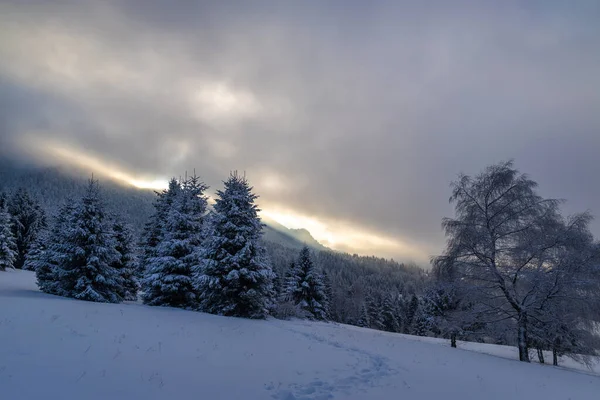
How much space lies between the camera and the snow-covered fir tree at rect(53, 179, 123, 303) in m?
20.4

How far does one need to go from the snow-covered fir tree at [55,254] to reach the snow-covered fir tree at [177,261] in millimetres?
5803

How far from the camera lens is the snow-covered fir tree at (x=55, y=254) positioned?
20.9 m

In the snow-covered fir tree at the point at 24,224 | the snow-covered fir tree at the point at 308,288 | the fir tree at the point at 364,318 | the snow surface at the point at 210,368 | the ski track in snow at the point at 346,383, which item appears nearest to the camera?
the snow surface at the point at 210,368

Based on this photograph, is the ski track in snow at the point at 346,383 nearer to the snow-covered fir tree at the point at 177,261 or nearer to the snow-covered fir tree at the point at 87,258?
the snow-covered fir tree at the point at 177,261

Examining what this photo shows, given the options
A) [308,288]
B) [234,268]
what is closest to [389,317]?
[308,288]

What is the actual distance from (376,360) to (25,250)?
218 ft

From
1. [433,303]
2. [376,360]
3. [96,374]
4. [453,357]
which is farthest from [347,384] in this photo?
[433,303]

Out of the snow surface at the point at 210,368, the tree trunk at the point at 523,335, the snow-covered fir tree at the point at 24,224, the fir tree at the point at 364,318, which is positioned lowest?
the fir tree at the point at 364,318

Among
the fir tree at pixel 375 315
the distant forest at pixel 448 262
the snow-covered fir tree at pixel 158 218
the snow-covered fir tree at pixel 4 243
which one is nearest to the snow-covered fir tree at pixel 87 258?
the distant forest at pixel 448 262

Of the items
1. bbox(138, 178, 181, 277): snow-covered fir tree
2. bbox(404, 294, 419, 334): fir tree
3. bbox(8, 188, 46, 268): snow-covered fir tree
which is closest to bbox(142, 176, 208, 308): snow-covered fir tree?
bbox(138, 178, 181, 277): snow-covered fir tree

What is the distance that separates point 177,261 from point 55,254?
8350mm

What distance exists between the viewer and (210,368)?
7672 millimetres

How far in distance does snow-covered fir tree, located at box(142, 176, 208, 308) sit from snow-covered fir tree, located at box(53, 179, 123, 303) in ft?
8.79

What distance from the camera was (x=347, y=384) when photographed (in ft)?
25.2
